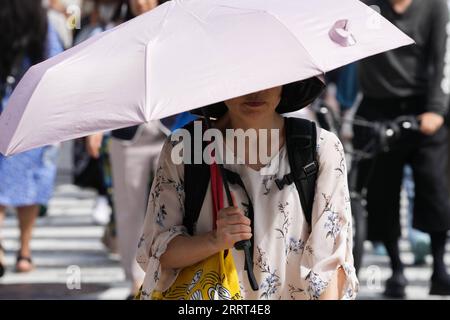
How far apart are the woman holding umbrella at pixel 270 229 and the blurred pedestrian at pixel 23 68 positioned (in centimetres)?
420

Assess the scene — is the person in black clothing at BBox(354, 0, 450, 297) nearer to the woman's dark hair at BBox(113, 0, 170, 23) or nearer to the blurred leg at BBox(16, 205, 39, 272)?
the woman's dark hair at BBox(113, 0, 170, 23)

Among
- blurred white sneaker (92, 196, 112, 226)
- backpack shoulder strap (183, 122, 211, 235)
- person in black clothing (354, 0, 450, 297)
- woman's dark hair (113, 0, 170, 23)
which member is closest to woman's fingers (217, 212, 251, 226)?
backpack shoulder strap (183, 122, 211, 235)

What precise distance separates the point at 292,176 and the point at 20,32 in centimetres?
450

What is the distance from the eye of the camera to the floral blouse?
378 centimetres

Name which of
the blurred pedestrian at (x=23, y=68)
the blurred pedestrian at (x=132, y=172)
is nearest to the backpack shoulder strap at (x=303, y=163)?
the blurred pedestrian at (x=132, y=172)

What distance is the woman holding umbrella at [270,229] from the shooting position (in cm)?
377

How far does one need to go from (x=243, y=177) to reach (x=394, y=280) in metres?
4.03

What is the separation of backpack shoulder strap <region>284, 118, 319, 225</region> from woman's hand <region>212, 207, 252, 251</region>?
7.2 inches

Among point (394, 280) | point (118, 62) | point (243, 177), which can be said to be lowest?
point (394, 280)

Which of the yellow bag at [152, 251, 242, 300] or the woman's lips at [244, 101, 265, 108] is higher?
the woman's lips at [244, 101, 265, 108]

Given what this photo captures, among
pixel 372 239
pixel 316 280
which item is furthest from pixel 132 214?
pixel 316 280
